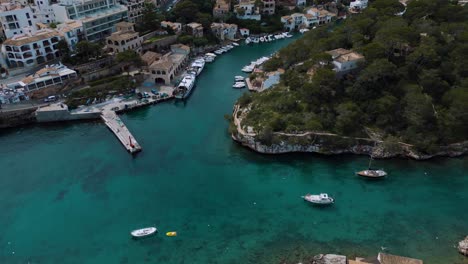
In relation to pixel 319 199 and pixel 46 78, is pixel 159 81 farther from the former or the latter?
pixel 319 199

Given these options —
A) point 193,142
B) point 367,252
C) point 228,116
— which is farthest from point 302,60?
point 367,252

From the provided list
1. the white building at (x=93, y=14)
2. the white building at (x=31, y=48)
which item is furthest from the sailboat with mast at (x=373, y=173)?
the white building at (x=93, y=14)

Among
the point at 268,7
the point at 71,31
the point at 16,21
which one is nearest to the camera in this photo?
the point at 71,31

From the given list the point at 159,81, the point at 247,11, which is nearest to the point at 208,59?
the point at 159,81

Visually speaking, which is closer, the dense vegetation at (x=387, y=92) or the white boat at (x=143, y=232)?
the white boat at (x=143, y=232)

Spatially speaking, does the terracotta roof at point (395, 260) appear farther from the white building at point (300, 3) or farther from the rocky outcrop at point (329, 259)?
the white building at point (300, 3)

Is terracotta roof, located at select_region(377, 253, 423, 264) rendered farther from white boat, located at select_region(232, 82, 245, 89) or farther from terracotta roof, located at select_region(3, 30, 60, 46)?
terracotta roof, located at select_region(3, 30, 60, 46)
